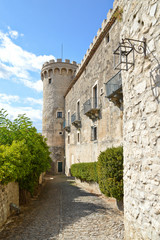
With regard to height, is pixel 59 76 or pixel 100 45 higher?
pixel 59 76

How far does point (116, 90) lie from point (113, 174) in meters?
3.92

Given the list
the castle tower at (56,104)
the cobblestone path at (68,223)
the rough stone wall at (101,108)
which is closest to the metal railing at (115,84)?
the rough stone wall at (101,108)

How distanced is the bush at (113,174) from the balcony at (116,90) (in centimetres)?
273

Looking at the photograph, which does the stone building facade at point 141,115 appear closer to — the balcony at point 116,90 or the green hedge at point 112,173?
the green hedge at point 112,173

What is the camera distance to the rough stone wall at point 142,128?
3066 millimetres

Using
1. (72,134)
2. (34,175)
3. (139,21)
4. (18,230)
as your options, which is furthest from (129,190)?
(72,134)

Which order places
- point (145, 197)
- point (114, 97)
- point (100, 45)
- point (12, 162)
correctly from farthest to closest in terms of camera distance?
point (100, 45), point (114, 97), point (12, 162), point (145, 197)

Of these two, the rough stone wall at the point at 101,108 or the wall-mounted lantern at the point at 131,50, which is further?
the rough stone wall at the point at 101,108

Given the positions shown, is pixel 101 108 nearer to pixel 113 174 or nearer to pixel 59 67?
pixel 113 174

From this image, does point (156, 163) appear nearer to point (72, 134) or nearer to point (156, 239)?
point (156, 239)

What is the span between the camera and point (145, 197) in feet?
11.0

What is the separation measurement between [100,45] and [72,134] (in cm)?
1172

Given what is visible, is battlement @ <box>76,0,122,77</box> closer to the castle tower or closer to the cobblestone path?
the cobblestone path

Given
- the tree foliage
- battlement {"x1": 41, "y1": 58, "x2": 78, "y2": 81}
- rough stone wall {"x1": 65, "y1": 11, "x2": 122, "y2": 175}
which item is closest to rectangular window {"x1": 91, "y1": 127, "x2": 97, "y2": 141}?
rough stone wall {"x1": 65, "y1": 11, "x2": 122, "y2": 175}
